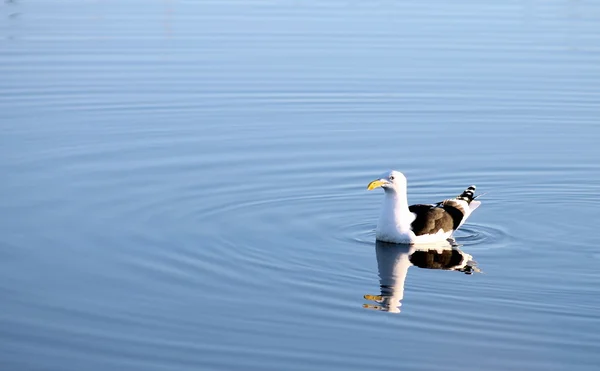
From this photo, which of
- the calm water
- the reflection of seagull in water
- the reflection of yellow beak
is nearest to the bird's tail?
the calm water

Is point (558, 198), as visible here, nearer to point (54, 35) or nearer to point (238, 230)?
point (238, 230)

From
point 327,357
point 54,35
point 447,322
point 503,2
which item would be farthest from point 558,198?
point 503,2

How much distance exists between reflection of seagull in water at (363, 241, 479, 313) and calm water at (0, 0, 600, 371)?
0.05 m

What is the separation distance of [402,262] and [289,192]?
131 inches

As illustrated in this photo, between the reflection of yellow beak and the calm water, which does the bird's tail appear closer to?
the calm water

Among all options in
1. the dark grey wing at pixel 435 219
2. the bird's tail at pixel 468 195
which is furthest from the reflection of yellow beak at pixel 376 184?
the bird's tail at pixel 468 195

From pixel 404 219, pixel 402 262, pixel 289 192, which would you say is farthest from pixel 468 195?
pixel 289 192

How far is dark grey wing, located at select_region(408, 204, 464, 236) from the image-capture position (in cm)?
1577

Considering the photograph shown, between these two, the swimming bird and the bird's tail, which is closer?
the swimming bird

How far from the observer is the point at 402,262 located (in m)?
15.0

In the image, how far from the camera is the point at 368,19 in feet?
116

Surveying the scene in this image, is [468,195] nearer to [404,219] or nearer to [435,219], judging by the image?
[435,219]

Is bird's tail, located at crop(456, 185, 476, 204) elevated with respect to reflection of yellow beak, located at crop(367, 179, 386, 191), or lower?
elevated

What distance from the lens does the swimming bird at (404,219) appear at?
1566 centimetres
